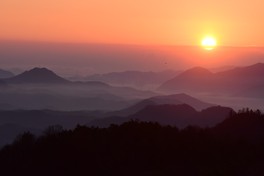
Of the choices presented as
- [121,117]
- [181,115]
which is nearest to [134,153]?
[181,115]

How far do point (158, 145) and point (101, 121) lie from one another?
98434 millimetres

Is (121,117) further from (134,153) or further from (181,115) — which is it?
(134,153)

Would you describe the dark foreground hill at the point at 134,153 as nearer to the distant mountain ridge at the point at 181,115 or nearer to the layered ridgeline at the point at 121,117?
the layered ridgeline at the point at 121,117

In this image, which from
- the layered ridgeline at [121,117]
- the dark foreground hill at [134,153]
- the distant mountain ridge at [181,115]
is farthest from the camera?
the layered ridgeline at [121,117]

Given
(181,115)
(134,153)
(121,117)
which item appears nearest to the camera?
(134,153)

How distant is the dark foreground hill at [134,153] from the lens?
93.9 ft

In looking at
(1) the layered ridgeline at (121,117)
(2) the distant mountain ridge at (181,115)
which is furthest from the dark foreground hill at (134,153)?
(2) the distant mountain ridge at (181,115)

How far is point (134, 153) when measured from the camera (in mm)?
31703

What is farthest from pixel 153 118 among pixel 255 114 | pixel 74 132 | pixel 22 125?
pixel 74 132

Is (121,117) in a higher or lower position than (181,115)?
lower

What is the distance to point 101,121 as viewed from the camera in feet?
429

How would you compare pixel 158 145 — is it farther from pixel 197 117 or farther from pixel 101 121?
pixel 101 121

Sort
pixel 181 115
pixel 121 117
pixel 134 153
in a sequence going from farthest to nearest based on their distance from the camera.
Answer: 1. pixel 121 117
2. pixel 181 115
3. pixel 134 153

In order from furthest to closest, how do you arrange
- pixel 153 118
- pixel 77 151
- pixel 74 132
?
pixel 153 118 → pixel 74 132 → pixel 77 151
